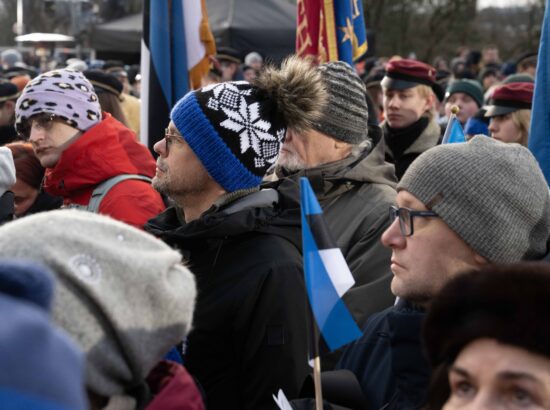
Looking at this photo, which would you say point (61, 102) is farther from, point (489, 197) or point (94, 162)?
point (489, 197)

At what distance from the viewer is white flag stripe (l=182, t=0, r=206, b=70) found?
571 centimetres

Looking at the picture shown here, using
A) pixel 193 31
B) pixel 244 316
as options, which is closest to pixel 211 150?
pixel 244 316


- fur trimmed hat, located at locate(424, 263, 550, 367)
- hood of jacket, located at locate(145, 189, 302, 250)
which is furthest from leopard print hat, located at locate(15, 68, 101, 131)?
fur trimmed hat, located at locate(424, 263, 550, 367)

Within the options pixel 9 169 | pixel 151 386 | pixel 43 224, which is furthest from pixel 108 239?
pixel 9 169

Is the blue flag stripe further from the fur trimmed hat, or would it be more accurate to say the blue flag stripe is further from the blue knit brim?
the blue knit brim

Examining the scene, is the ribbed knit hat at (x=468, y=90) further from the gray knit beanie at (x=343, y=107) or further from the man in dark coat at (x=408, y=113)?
the gray knit beanie at (x=343, y=107)

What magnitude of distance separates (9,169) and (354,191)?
139 centimetres

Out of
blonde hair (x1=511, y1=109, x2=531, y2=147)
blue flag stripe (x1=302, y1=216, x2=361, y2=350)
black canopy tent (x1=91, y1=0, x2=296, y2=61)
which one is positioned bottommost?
black canopy tent (x1=91, y1=0, x2=296, y2=61)

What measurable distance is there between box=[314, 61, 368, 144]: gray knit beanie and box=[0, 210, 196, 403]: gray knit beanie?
2.49 metres

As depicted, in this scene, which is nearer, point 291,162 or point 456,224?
point 456,224

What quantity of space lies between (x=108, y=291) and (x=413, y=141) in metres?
5.24

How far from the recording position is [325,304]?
2709 millimetres

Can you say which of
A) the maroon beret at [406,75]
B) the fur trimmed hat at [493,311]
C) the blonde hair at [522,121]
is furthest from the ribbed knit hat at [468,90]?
the fur trimmed hat at [493,311]

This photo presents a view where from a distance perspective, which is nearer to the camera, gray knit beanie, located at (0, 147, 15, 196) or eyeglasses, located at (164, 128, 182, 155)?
eyeglasses, located at (164, 128, 182, 155)
